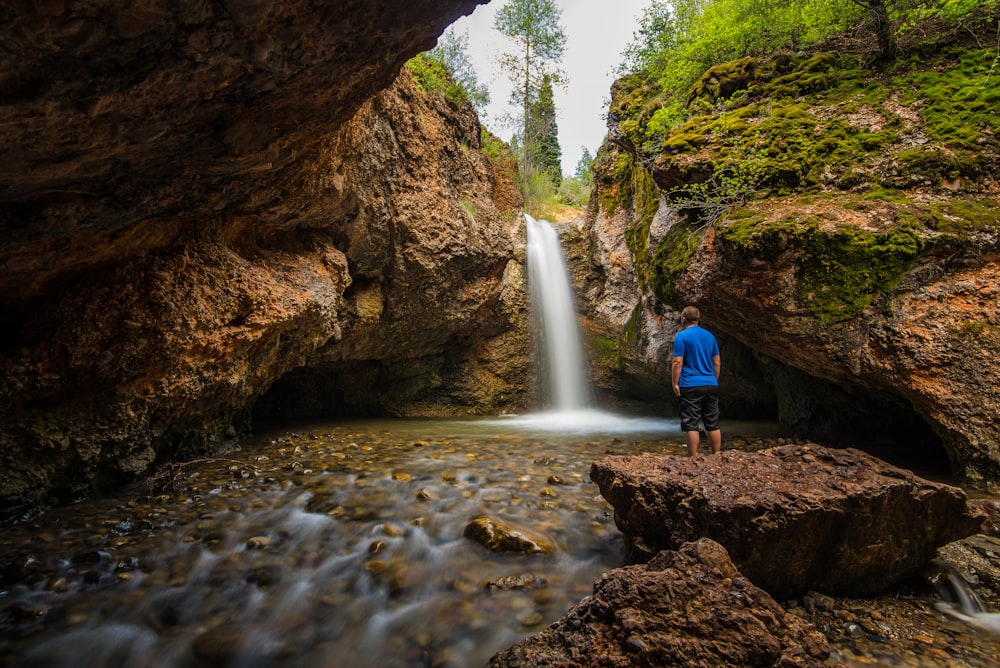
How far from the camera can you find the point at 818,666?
1.73m

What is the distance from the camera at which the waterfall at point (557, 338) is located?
12453mm

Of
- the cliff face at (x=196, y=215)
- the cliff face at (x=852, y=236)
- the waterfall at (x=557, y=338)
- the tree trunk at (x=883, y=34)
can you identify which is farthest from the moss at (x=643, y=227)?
the tree trunk at (x=883, y=34)

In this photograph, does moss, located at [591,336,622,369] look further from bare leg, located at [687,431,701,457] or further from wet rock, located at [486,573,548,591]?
wet rock, located at [486,573,548,591]

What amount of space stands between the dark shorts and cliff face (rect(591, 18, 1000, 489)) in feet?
4.46

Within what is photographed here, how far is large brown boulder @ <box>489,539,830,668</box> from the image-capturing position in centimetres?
182

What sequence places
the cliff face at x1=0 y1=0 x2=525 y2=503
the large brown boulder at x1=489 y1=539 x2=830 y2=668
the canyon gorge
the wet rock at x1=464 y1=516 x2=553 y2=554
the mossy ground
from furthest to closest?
the mossy ground → the wet rock at x1=464 y1=516 x2=553 y2=554 → the canyon gorge → the cliff face at x1=0 y1=0 x2=525 y2=503 → the large brown boulder at x1=489 y1=539 x2=830 y2=668

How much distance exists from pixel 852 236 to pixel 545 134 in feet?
60.6

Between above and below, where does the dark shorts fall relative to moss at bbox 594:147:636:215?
below

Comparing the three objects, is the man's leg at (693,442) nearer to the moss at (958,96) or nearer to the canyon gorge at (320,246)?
the canyon gorge at (320,246)

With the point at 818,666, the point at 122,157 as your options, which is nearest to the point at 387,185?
the point at 122,157

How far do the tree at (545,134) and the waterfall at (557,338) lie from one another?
7.56m

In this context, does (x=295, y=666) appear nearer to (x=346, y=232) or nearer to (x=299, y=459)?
(x=299, y=459)

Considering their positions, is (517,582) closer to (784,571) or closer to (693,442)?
(784,571)

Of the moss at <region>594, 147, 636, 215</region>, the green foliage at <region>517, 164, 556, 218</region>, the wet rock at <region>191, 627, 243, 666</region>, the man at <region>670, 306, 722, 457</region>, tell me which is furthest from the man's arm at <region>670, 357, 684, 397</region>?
the green foliage at <region>517, 164, 556, 218</region>
